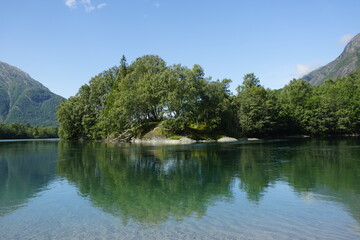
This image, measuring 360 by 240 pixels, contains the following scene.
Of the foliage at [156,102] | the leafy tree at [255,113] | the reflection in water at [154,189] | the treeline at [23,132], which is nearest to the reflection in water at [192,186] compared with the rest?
the reflection in water at [154,189]

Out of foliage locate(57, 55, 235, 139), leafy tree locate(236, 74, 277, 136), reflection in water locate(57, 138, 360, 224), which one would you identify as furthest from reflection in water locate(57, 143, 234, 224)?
leafy tree locate(236, 74, 277, 136)

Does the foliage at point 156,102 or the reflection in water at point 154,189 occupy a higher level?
the foliage at point 156,102

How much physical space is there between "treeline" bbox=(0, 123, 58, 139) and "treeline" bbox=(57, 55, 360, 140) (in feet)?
167

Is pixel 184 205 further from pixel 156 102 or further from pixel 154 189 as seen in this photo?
pixel 156 102

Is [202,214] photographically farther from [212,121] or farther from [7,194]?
[212,121]

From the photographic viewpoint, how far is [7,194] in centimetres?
1658

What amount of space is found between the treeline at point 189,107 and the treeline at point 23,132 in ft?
167

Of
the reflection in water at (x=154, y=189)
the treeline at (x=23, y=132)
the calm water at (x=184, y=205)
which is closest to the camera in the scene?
the calm water at (x=184, y=205)

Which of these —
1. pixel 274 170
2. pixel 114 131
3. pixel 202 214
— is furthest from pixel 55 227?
pixel 114 131

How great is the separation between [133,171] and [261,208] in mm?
14105

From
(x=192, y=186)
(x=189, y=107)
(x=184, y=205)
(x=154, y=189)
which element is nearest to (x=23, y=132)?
(x=189, y=107)

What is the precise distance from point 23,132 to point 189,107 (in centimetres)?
11590

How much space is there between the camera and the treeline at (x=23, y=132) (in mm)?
141250

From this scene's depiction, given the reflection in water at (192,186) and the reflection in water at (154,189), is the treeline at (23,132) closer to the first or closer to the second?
the reflection in water at (192,186)
